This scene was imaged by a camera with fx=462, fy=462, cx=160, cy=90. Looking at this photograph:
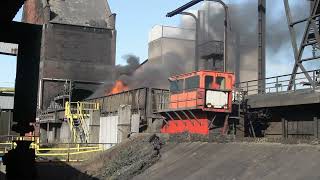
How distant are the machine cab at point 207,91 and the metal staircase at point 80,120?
1398 cm

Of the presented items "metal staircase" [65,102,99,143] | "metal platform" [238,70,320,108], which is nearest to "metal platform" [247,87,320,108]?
"metal platform" [238,70,320,108]

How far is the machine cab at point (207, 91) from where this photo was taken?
20.8 m

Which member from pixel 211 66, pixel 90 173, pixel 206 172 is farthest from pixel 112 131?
pixel 206 172

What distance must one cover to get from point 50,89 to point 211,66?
22.5 m

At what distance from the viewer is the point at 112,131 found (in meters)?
30.2

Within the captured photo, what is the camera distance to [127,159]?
19172 mm

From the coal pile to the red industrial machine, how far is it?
1.97 m

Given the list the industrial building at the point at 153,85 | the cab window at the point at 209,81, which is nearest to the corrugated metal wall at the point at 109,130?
the industrial building at the point at 153,85

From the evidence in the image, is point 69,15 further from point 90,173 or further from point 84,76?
point 90,173

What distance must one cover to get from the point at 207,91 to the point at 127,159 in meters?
4.75

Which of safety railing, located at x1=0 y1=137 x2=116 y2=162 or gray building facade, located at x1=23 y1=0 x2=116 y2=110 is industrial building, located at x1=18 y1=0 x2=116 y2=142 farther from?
safety railing, located at x1=0 y1=137 x2=116 y2=162

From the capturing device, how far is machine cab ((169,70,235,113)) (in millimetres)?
20797

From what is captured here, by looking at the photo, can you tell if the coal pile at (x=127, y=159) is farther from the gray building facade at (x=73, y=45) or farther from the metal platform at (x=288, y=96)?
the gray building facade at (x=73, y=45)

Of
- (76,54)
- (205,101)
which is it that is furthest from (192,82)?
(76,54)
